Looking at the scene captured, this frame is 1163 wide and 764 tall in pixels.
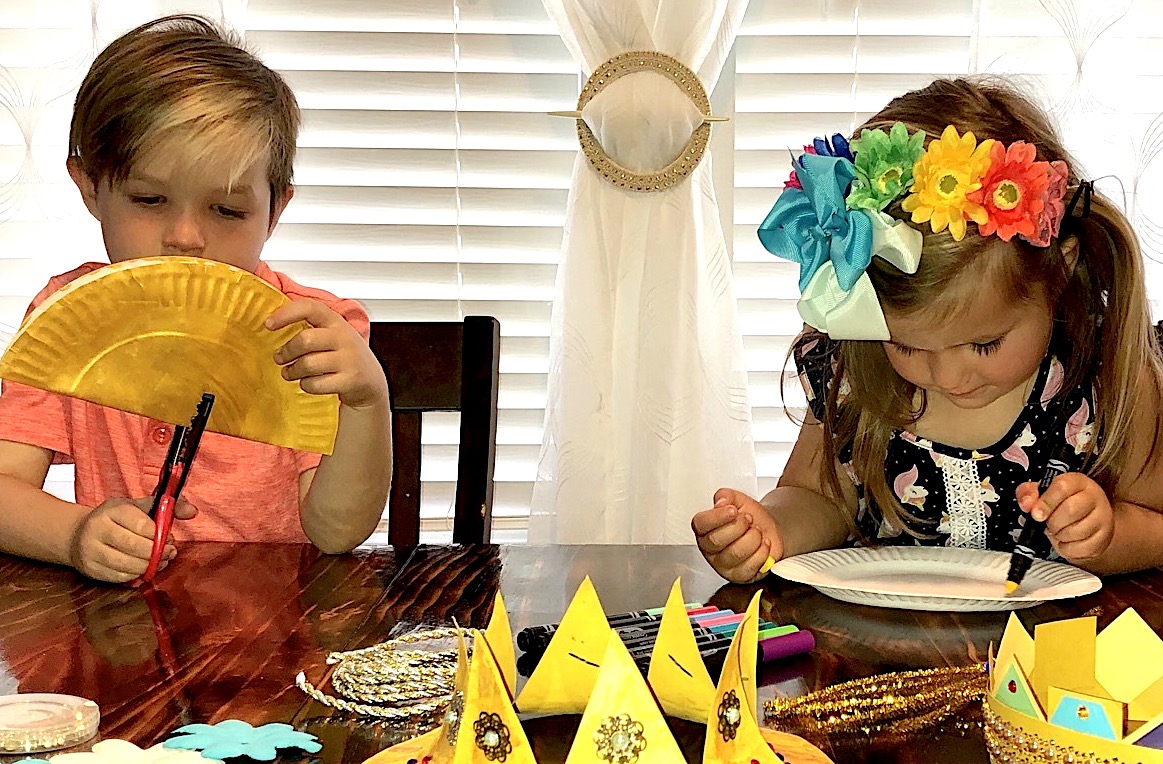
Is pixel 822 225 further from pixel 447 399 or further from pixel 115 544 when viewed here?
pixel 115 544

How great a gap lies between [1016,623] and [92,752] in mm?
448

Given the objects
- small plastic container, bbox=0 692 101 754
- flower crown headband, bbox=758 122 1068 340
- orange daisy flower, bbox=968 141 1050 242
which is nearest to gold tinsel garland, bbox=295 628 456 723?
small plastic container, bbox=0 692 101 754

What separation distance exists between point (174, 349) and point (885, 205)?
58 cm

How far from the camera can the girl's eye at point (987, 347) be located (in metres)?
1.15

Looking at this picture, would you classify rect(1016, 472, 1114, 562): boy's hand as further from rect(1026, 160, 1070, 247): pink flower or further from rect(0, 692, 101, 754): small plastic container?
rect(0, 692, 101, 754): small plastic container

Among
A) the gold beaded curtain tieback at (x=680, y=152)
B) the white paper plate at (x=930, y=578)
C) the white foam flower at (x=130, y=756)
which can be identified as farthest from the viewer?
the gold beaded curtain tieback at (x=680, y=152)

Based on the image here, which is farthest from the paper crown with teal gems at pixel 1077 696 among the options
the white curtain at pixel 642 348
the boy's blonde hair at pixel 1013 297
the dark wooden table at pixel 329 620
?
the white curtain at pixel 642 348

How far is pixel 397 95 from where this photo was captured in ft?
6.49

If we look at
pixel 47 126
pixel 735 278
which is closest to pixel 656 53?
pixel 735 278

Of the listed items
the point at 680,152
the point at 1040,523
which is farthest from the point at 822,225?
the point at 680,152

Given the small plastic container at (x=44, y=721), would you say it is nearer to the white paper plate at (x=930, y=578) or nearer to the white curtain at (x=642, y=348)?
the white paper plate at (x=930, y=578)

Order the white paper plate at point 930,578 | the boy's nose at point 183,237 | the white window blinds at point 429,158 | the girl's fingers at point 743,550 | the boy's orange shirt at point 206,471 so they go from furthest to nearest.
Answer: the white window blinds at point 429,158, the boy's orange shirt at point 206,471, the boy's nose at point 183,237, the girl's fingers at point 743,550, the white paper plate at point 930,578

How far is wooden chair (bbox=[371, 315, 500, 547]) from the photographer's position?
127cm

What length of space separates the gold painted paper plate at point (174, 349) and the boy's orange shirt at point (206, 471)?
1.02 ft
